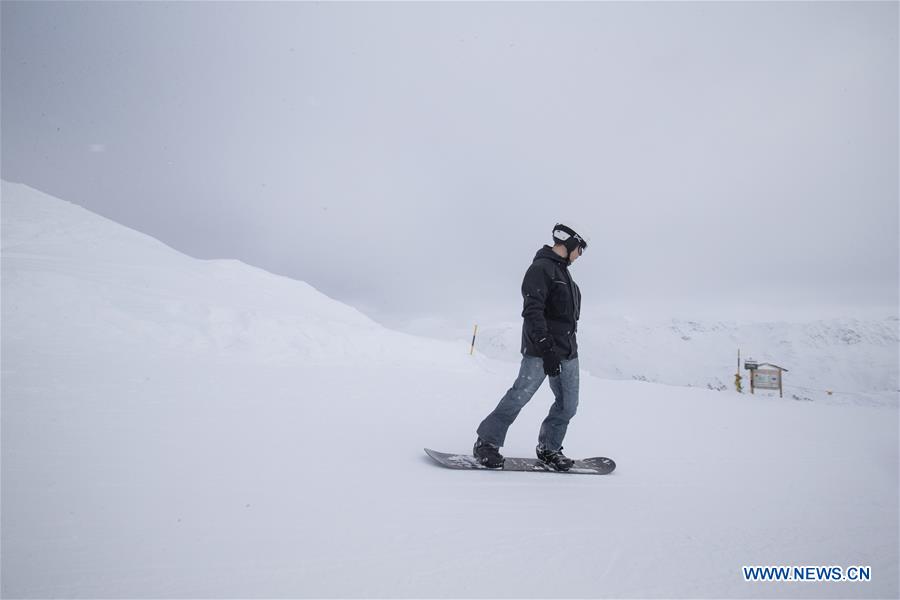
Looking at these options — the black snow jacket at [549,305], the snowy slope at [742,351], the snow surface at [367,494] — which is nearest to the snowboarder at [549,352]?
the black snow jacket at [549,305]

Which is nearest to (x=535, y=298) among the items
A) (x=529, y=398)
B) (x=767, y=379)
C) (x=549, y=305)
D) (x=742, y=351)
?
(x=549, y=305)

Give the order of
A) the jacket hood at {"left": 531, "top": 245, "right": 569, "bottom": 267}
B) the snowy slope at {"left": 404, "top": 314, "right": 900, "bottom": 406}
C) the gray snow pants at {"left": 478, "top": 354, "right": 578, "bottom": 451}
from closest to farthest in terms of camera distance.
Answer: the gray snow pants at {"left": 478, "top": 354, "right": 578, "bottom": 451} < the jacket hood at {"left": 531, "top": 245, "right": 569, "bottom": 267} < the snowy slope at {"left": 404, "top": 314, "right": 900, "bottom": 406}

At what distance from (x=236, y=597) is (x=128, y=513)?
98 centimetres

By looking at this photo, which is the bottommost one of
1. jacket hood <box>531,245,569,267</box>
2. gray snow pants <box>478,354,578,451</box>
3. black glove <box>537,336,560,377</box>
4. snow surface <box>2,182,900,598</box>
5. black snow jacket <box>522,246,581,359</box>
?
snow surface <box>2,182,900,598</box>

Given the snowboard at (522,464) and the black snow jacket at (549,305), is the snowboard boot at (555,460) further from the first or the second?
the black snow jacket at (549,305)

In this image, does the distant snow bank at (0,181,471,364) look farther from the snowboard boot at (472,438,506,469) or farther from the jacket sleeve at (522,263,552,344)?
the jacket sleeve at (522,263,552,344)

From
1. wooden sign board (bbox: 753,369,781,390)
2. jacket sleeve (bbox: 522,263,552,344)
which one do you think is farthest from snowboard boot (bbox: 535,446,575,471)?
wooden sign board (bbox: 753,369,781,390)

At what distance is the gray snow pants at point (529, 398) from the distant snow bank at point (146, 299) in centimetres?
722

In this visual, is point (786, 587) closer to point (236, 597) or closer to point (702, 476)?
point (702, 476)

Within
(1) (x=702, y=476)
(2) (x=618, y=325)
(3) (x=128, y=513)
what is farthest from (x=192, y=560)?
(2) (x=618, y=325)

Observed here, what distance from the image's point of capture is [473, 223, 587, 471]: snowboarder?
3.52 metres

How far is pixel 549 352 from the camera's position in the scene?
3.59 m

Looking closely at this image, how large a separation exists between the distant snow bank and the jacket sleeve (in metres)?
7.38

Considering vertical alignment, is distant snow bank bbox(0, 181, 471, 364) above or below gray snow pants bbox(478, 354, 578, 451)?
above
